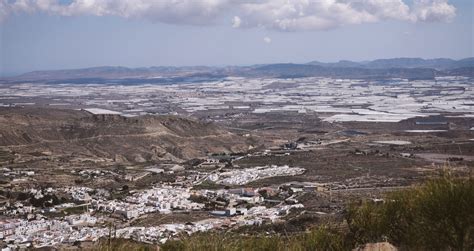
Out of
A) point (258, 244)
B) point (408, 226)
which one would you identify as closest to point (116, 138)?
point (258, 244)

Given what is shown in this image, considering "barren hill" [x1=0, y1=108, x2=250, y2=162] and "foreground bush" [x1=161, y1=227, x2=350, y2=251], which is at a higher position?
"foreground bush" [x1=161, y1=227, x2=350, y2=251]

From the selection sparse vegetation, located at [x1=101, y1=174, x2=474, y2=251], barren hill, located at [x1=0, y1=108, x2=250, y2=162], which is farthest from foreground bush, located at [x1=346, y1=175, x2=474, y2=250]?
barren hill, located at [x1=0, y1=108, x2=250, y2=162]

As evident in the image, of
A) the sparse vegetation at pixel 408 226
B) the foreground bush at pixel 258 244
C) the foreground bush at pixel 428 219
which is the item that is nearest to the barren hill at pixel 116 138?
the foreground bush at pixel 258 244

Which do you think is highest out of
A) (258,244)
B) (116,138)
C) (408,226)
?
(408,226)

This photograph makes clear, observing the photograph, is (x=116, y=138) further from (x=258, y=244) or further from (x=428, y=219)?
(x=428, y=219)

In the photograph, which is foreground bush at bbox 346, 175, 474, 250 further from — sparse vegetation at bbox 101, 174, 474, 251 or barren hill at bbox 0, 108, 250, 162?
barren hill at bbox 0, 108, 250, 162

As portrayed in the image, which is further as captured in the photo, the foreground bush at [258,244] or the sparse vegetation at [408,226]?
the foreground bush at [258,244]

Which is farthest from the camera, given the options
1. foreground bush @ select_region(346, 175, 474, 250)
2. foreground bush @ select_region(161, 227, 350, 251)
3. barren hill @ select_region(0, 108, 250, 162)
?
barren hill @ select_region(0, 108, 250, 162)

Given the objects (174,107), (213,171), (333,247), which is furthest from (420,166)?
(174,107)

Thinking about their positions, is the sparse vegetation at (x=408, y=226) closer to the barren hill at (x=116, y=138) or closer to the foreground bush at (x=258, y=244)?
the foreground bush at (x=258, y=244)

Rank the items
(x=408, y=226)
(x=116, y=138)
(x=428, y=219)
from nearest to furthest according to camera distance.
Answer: (x=428, y=219)
(x=408, y=226)
(x=116, y=138)

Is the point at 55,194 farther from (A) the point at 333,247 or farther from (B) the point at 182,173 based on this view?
(A) the point at 333,247
